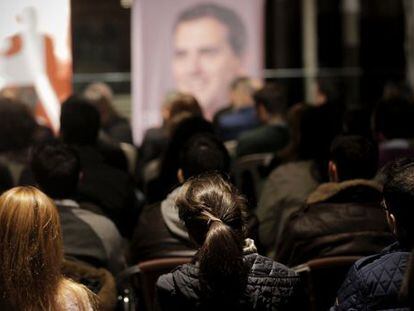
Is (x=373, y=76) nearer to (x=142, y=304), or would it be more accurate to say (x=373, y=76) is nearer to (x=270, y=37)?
(x=270, y=37)

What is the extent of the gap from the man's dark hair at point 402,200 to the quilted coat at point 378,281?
6 centimetres

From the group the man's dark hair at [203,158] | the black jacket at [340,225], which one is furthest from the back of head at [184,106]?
the black jacket at [340,225]

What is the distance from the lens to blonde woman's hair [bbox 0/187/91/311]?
306 cm

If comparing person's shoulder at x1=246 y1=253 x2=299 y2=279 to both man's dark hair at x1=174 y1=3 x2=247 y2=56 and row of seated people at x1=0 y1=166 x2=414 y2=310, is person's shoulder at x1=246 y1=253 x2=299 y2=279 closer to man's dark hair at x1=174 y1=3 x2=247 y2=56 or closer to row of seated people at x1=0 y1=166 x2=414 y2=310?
row of seated people at x1=0 y1=166 x2=414 y2=310

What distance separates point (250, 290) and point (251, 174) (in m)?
3.01

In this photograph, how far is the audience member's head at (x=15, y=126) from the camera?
586 cm

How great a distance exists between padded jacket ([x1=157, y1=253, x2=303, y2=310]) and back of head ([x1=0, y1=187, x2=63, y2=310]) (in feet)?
1.37

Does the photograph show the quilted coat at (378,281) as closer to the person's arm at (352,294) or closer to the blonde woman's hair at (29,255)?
the person's arm at (352,294)

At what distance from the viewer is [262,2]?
8508 millimetres

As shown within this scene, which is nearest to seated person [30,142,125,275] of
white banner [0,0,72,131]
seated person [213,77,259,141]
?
white banner [0,0,72,131]

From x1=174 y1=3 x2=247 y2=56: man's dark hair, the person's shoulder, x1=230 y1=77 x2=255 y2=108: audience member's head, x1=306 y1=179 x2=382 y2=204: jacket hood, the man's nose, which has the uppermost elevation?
x1=174 y1=3 x2=247 y2=56: man's dark hair

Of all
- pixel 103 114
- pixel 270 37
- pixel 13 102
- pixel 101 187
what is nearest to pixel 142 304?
pixel 101 187

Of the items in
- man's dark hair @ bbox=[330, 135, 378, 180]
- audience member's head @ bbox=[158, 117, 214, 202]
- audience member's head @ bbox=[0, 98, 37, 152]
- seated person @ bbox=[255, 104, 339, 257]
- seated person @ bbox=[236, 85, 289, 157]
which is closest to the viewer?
man's dark hair @ bbox=[330, 135, 378, 180]

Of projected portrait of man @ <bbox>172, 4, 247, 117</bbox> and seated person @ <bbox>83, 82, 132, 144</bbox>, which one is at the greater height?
projected portrait of man @ <bbox>172, 4, 247, 117</bbox>
